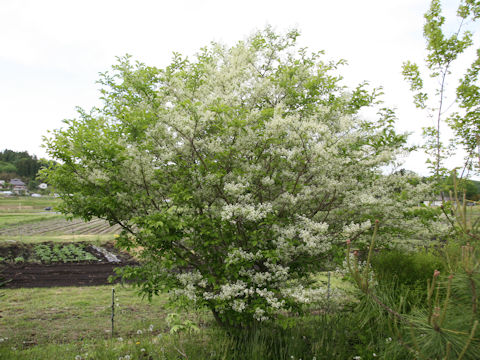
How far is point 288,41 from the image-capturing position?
6527 millimetres

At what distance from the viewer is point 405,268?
17.9ft

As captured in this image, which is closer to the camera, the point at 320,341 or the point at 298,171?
the point at 320,341

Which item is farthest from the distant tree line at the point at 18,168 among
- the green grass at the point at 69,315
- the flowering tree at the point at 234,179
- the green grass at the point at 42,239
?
the flowering tree at the point at 234,179

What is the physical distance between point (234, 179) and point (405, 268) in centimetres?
326

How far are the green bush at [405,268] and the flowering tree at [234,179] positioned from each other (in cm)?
53

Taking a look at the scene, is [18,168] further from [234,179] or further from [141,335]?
[234,179]

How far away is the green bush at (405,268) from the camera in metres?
5.31

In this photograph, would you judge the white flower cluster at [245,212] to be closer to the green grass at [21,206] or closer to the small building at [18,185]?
the green grass at [21,206]

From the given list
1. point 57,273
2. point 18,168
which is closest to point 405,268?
point 57,273

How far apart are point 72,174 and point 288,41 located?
4.75m

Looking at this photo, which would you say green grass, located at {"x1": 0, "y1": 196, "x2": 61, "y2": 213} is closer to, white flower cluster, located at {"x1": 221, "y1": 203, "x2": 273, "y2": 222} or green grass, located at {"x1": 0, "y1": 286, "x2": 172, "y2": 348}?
green grass, located at {"x1": 0, "y1": 286, "x2": 172, "y2": 348}

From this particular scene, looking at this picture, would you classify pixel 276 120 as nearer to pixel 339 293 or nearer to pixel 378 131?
pixel 378 131

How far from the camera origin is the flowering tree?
474 cm

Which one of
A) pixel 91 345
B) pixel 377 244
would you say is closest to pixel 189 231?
pixel 91 345
